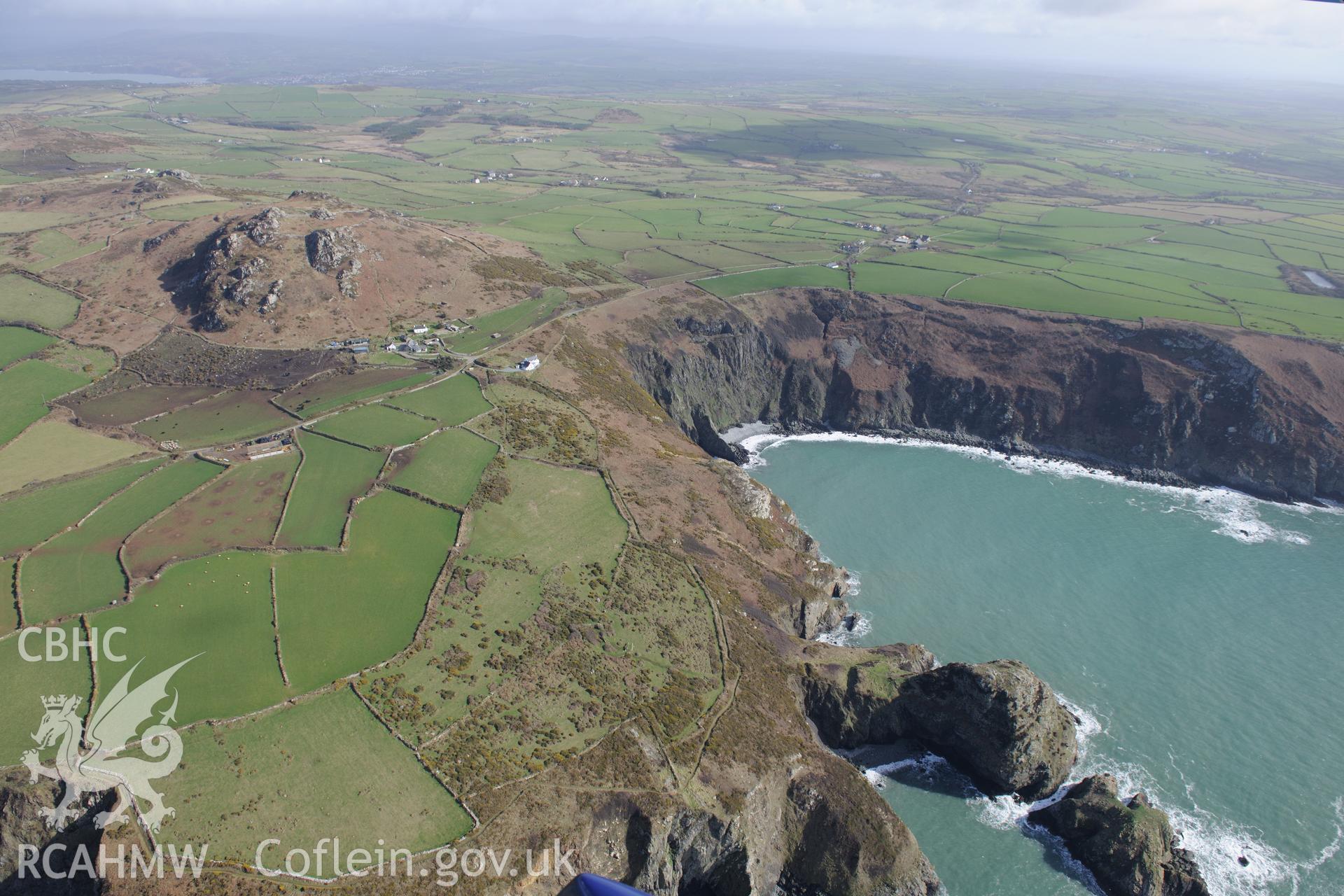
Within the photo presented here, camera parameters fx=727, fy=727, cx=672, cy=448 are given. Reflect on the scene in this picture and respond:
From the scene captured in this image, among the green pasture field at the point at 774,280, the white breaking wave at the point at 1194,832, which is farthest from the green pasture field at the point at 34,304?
the white breaking wave at the point at 1194,832

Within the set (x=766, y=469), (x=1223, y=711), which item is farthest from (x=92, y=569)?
(x=1223, y=711)

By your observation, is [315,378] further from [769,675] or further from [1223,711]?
[1223,711]

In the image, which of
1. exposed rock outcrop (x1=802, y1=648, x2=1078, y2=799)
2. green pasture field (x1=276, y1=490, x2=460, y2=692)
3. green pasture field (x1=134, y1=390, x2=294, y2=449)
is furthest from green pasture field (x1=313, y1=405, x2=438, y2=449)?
exposed rock outcrop (x1=802, y1=648, x2=1078, y2=799)

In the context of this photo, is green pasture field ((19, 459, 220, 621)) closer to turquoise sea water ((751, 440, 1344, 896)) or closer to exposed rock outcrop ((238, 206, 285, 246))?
exposed rock outcrop ((238, 206, 285, 246))

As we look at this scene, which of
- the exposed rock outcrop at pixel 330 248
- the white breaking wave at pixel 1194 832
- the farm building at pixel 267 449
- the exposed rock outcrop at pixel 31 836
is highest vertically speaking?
the exposed rock outcrop at pixel 330 248

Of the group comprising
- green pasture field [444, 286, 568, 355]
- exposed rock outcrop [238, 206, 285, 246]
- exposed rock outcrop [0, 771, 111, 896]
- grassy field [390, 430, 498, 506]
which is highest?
exposed rock outcrop [238, 206, 285, 246]

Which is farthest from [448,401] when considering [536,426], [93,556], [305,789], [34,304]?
[34,304]

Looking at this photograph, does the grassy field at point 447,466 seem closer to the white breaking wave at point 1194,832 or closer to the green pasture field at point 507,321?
the green pasture field at point 507,321
